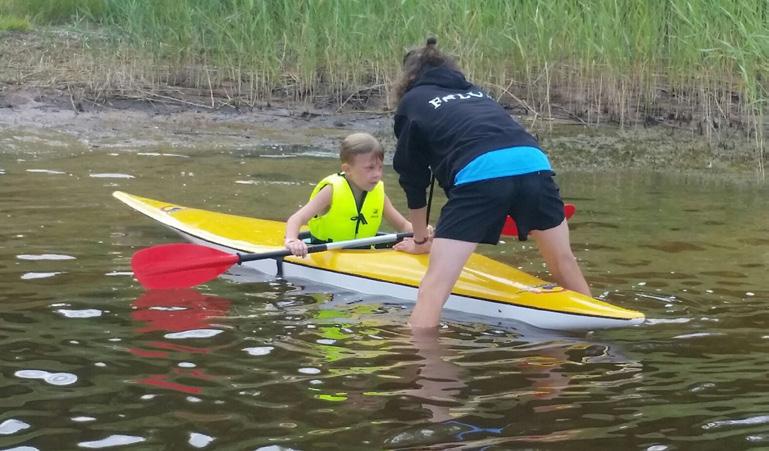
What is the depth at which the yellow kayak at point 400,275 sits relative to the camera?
191 inches

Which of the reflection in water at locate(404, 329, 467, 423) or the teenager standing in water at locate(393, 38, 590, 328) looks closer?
the reflection in water at locate(404, 329, 467, 423)

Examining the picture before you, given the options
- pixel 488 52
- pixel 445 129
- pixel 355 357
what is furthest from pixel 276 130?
pixel 355 357

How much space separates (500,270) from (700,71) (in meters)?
5.20

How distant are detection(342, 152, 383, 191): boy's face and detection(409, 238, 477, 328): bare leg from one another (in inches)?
44.8

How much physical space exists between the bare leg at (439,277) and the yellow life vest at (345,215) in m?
1.30

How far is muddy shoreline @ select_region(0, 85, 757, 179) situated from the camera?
32.2 feet

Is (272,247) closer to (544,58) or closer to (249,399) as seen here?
(249,399)

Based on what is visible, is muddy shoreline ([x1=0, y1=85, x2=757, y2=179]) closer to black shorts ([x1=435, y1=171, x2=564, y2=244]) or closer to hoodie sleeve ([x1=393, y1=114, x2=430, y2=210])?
hoodie sleeve ([x1=393, y1=114, x2=430, y2=210])

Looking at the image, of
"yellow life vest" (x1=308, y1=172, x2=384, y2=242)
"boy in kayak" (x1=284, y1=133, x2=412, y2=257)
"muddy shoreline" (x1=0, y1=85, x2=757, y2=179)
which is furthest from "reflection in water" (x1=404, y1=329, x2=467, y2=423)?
"muddy shoreline" (x1=0, y1=85, x2=757, y2=179)

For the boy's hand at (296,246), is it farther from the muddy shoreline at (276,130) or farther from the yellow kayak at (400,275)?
the muddy shoreline at (276,130)

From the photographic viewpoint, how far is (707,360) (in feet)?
14.3

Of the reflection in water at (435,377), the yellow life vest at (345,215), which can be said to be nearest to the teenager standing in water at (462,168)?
the reflection in water at (435,377)

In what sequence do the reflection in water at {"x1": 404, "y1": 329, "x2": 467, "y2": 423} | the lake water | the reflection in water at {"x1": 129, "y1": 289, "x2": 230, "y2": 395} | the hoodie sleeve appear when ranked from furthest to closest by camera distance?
the hoodie sleeve, the reflection in water at {"x1": 129, "y1": 289, "x2": 230, "y2": 395}, the reflection in water at {"x1": 404, "y1": 329, "x2": 467, "y2": 423}, the lake water

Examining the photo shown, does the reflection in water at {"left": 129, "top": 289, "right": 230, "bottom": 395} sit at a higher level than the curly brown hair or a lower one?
lower
